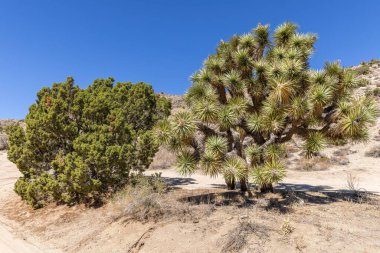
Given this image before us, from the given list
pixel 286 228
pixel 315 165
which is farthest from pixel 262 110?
pixel 315 165

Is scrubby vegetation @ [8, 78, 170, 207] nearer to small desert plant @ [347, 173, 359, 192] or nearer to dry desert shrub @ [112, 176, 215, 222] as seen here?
dry desert shrub @ [112, 176, 215, 222]

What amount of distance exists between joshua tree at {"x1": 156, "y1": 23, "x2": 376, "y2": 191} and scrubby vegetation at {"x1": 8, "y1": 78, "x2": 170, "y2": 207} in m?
2.79

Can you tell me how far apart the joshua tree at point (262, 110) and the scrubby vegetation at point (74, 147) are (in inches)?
110

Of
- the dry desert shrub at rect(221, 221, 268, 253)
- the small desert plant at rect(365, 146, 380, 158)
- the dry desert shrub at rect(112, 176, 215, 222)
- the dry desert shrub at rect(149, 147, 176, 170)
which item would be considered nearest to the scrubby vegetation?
the dry desert shrub at rect(112, 176, 215, 222)

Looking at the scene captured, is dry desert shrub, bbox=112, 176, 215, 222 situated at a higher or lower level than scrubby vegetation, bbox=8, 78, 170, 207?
lower

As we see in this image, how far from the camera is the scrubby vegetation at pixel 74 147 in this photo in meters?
10.2

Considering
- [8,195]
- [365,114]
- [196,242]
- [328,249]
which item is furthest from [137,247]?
[8,195]

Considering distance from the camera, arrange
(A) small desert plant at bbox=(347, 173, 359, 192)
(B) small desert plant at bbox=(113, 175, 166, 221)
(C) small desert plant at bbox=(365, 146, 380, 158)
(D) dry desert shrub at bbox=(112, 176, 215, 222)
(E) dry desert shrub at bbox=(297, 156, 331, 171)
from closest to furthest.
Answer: (D) dry desert shrub at bbox=(112, 176, 215, 222) → (B) small desert plant at bbox=(113, 175, 166, 221) → (A) small desert plant at bbox=(347, 173, 359, 192) → (E) dry desert shrub at bbox=(297, 156, 331, 171) → (C) small desert plant at bbox=(365, 146, 380, 158)

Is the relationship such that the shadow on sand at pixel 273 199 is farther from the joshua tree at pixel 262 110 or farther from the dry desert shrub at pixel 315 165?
the dry desert shrub at pixel 315 165

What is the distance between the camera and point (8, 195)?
1380cm

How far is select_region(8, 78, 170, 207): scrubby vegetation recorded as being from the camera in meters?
10.2

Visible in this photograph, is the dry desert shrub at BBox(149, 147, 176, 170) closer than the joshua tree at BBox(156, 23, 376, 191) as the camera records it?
No

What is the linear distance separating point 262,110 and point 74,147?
6.54 meters

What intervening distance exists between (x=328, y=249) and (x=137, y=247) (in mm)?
4132
